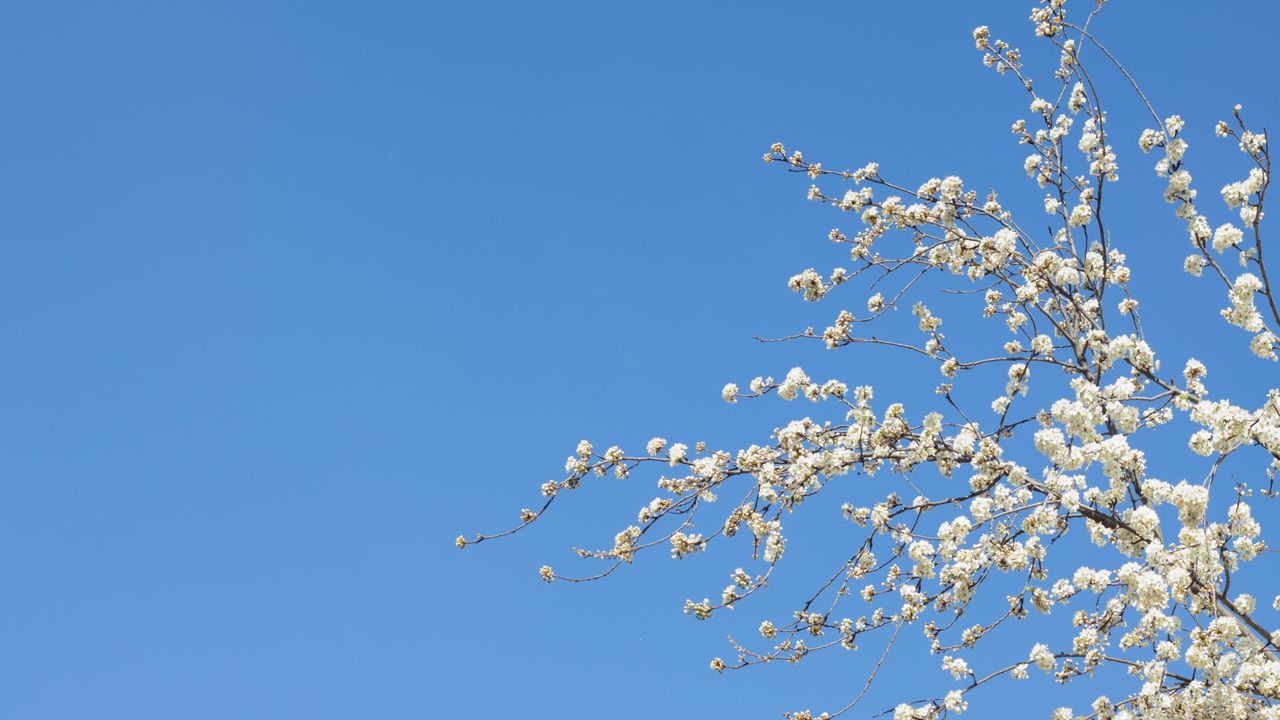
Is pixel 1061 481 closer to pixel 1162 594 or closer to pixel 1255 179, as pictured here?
pixel 1162 594

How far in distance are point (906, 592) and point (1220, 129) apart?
3704 millimetres

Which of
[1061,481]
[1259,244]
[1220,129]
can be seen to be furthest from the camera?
[1220,129]

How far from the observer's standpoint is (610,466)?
803 cm

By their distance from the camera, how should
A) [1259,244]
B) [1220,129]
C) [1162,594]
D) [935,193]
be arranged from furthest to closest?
1. [935,193]
2. [1220,129]
3. [1259,244]
4. [1162,594]

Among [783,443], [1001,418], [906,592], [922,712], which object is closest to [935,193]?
[1001,418]

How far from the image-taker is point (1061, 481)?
6.67 m

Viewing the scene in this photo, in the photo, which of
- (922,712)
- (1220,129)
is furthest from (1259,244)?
(922,712)

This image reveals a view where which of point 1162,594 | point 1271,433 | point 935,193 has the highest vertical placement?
point 935,193

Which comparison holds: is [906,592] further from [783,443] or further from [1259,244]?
[1259,244]

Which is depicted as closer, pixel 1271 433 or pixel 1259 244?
pixel 1271 433

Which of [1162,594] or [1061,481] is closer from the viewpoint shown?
[1162,594]

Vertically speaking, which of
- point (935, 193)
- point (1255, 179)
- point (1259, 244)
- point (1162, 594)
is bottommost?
point (1162, 594)

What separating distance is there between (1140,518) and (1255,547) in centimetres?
141

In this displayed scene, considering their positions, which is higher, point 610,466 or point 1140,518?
point 610,466
